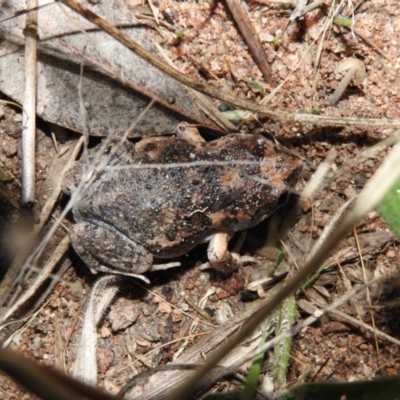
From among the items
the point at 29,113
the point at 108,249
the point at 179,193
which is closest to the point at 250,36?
the point at 179,193

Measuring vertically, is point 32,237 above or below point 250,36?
below

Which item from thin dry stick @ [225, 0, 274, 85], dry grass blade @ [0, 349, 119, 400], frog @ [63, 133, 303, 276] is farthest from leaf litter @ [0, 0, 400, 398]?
dry grass blade @ [0, 349, 119, 400]

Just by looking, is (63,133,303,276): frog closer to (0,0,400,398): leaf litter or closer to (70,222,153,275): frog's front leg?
(70,222,153,275): frog's front leg

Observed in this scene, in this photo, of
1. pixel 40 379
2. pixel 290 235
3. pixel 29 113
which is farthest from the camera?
pixel 290 235

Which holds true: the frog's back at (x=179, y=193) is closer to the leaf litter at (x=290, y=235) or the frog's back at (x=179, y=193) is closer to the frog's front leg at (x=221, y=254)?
the frog's front leg at (x=221, y=254)

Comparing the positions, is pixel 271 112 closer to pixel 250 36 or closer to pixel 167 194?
pixel 250 36

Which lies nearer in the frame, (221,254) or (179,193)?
(179,193)

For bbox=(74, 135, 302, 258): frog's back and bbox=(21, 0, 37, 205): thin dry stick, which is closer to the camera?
bbox=(74, 135, 302, 258): frog's back
